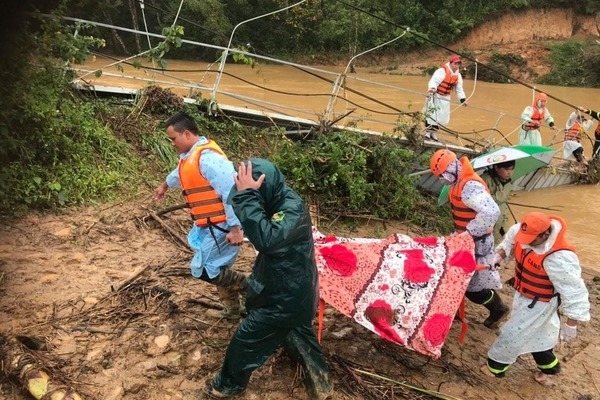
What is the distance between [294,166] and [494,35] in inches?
1099

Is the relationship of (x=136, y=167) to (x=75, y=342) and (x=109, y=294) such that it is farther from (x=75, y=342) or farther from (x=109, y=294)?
(x=75, y=342)

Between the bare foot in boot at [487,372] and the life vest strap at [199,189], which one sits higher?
the life vest strap at [199,189]

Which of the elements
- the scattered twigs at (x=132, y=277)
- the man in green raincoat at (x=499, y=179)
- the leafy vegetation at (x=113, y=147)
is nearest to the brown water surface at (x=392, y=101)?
the leafy vegetation at (x=113, y=147)

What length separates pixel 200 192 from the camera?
3625mm

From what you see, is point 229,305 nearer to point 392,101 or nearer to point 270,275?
point 270,275

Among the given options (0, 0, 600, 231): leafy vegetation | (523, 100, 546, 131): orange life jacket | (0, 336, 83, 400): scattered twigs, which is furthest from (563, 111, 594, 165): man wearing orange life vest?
(0, 336, 83, 400): scattered twigs

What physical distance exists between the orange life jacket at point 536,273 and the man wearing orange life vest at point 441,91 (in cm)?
509

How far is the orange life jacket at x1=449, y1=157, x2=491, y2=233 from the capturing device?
4246 millimetres

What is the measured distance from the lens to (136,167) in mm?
6348

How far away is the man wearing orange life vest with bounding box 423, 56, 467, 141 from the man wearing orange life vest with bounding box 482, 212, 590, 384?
16.7 ft

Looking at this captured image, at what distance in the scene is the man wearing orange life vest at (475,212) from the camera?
13.6ft

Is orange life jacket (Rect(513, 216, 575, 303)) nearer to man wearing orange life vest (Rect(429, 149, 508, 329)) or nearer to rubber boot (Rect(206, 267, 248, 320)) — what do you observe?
man wearing orange life vest (Rect(429, 149, 508, 329))

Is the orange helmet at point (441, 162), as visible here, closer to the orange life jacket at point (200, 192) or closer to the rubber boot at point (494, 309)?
the rubber boot at point (494, 309)

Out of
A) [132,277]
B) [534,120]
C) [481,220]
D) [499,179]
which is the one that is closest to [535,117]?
[534,120]
